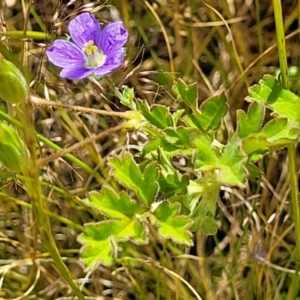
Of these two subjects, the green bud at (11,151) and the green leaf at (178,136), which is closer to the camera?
the green bud at (11,151)

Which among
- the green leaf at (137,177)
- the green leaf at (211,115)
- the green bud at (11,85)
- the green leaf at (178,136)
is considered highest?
the green bud at (11,85)

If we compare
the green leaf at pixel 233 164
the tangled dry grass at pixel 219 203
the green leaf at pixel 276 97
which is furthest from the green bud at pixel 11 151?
the tangled dry grass at pixel 219 203

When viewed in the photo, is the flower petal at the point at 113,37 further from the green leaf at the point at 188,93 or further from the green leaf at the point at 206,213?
the green leaf at the point at 206,213

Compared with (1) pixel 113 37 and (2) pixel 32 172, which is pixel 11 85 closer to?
(2) pixel 32 172

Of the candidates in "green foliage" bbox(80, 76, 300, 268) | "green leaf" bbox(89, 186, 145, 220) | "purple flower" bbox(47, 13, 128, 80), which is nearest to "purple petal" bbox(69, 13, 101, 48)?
"purple flower" bbox(47, 13, 128, 80)

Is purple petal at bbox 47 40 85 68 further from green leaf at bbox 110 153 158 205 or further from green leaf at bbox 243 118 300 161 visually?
green leaf at bbox 243 118 300 161

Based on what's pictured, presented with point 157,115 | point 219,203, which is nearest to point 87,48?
point 157,115
